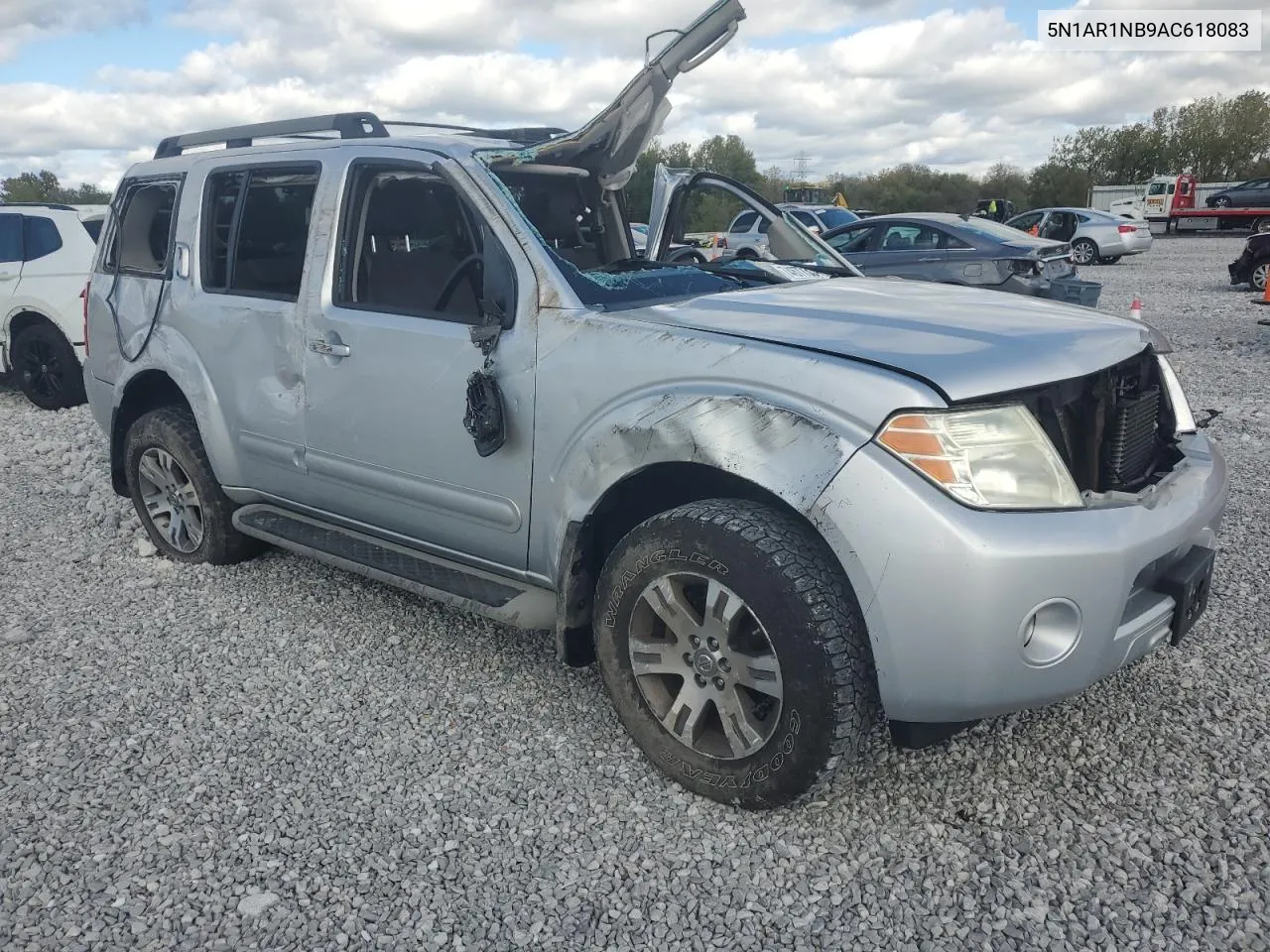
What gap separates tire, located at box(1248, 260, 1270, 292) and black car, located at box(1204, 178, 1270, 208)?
18.5 meters

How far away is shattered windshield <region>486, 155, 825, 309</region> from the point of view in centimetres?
318

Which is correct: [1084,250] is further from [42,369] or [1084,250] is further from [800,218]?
[42,369]

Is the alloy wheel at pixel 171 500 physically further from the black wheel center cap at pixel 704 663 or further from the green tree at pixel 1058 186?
the green tree at pixel 1058 186

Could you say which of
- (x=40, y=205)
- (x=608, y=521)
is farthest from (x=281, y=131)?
(x=40, y=205)

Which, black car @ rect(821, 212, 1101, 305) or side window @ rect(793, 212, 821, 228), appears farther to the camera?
side window @ rect(793, 212, 821, 228)

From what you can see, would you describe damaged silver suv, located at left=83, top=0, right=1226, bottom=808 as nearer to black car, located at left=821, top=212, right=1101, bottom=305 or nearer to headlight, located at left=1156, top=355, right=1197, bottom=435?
headlight, located at left=1156, top=355, right=1197, bottom=435

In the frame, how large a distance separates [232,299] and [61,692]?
163cm

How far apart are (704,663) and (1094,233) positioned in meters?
23.2

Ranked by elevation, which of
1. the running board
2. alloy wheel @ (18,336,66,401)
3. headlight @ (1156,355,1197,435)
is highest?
headlight @ (1156,355,1197,435)

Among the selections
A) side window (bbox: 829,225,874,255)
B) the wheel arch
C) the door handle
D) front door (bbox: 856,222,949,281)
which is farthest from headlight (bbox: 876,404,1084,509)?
side window (bbox: 829,225,874,255)

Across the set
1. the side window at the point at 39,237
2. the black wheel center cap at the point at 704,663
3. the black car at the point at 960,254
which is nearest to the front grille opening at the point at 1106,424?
the black wheel center cap at the point at 704,663

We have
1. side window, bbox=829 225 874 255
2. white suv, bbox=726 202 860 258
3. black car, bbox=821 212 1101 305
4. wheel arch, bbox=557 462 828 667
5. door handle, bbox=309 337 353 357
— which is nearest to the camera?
wheel arch, bbox=557 462 828 667

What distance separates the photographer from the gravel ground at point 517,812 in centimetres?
236

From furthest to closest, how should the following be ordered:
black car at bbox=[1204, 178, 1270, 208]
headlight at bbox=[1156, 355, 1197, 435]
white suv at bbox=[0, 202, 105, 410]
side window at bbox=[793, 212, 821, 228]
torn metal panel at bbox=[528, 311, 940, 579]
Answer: black car at bbox=[1204, 178, 1270, 208], side window at bbox=[793, 212, 821, 228], white suv at bbox=[0, 202, 105, 410], headlight at bbox=[1156, 355, 1197, 435], torn metal panel at bbox=[528, 311, 940, 579]
